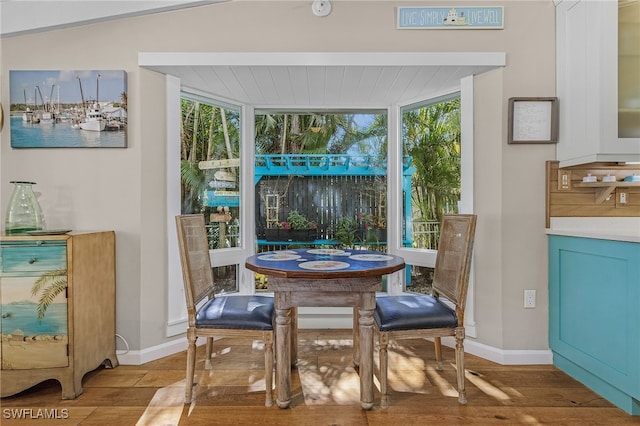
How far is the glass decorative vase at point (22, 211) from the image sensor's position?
82.4 inches

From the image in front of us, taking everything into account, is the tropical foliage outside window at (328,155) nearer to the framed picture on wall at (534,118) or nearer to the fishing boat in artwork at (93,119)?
the framed picture on wall at (534,118)

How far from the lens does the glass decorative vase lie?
6.87 ft

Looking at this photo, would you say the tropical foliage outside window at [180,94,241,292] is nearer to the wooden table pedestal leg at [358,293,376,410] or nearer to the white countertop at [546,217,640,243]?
the wooden table pedestal leg at [358,293,376,410]

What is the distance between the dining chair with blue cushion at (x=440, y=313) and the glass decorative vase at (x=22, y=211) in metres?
2.20

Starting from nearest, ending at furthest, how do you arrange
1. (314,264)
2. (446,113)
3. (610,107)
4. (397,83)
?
(314,264)
(610,107)
(397,83)
(446,113)

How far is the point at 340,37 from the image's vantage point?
2387mm

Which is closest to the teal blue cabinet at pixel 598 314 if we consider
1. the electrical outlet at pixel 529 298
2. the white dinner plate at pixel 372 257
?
the electrical outlet at pixel 529 298

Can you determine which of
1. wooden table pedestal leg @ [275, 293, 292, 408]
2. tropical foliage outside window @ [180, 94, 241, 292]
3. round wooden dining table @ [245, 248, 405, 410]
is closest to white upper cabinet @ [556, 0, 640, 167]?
round wooden dining table @ [245, 248, 405, 410]

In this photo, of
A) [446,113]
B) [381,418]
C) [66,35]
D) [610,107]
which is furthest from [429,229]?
[66,35]

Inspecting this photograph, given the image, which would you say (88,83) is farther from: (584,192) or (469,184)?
(584,192)

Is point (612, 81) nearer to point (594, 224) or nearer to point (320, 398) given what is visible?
point (594, 224)

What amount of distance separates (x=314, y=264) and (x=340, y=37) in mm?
1611

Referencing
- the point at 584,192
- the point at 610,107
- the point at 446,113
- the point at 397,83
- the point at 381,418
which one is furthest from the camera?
the point at 446,113

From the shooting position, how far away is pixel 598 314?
1935 millimetres
